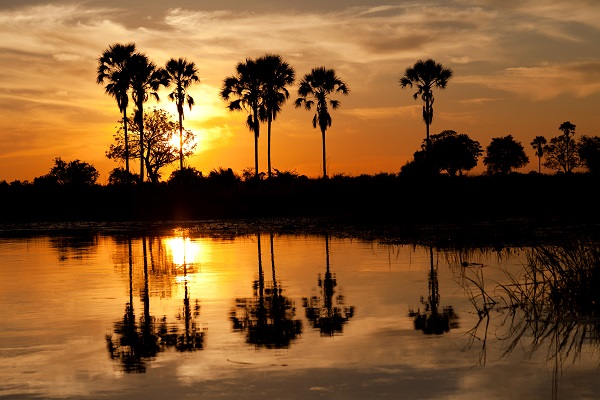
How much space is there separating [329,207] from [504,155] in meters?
120

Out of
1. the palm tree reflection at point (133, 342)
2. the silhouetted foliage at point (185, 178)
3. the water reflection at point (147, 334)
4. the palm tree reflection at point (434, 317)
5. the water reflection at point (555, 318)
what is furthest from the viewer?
the silhouetted foliage at point (185, 178)

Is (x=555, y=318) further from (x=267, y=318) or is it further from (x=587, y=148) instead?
(x=587, y=148)

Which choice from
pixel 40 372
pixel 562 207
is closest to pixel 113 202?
pixel 562 207

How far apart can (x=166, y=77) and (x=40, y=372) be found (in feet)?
229

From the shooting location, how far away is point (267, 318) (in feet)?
44.0

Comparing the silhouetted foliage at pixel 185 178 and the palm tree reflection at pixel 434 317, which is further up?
the silhouetted foliage at pixel 185 178

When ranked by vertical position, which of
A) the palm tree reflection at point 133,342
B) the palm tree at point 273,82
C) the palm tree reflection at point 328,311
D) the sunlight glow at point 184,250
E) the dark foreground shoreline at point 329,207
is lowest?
the palm tree reflection at point 133,342

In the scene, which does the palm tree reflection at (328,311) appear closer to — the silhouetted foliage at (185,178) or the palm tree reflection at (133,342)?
the palm tree reflection at (133,342)

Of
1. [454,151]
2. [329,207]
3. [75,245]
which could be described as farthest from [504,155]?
[75,245]

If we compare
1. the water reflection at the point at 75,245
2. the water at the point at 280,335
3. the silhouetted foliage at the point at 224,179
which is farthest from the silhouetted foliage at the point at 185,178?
the water at the point at 280,335

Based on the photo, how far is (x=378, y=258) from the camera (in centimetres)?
2286

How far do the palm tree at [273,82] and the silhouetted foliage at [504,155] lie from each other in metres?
100

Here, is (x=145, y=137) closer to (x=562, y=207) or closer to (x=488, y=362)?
(x=562, y=207)

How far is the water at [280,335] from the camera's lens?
892 cm
